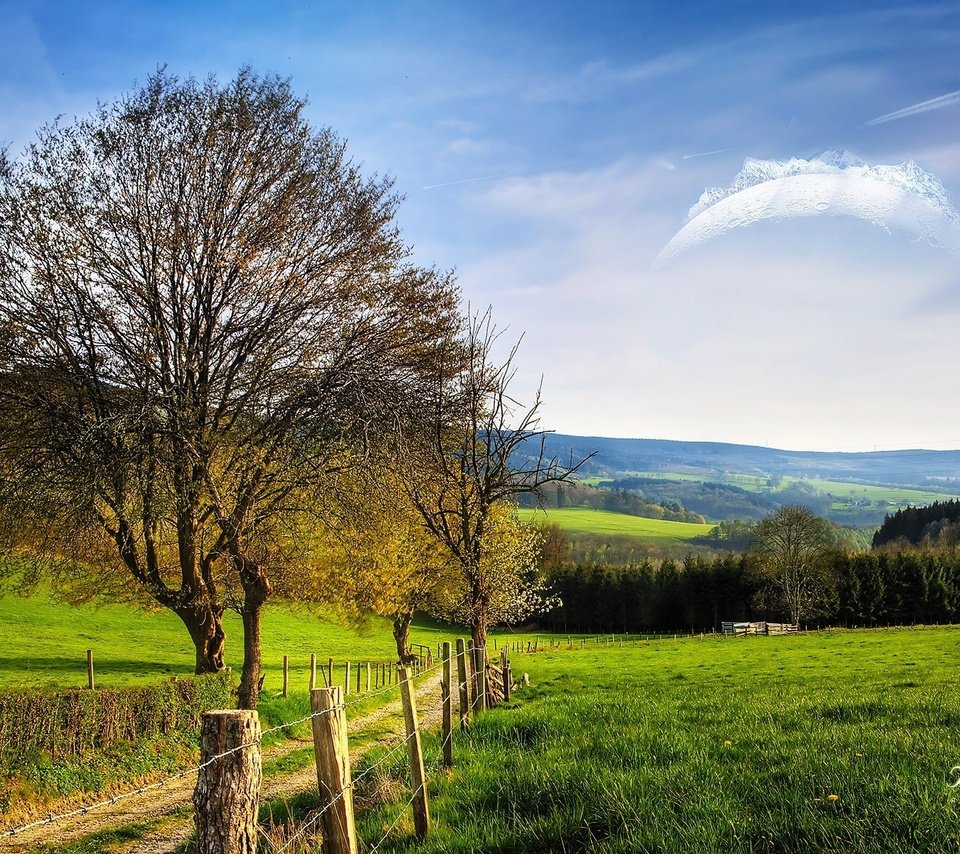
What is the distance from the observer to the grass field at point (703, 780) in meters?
5.27

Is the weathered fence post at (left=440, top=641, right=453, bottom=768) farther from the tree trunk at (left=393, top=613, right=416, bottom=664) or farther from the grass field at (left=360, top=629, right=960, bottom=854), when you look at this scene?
the tree trunk at (left=393, top=613, right=416, bottom=664)

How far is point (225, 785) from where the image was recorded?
4555mm

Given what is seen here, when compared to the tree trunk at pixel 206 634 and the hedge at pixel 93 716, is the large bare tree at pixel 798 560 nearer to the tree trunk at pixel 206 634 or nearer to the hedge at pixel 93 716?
the tree trunk at pixel 206 634

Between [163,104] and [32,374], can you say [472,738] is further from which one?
[163,104]

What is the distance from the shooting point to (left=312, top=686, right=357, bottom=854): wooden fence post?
535 cm

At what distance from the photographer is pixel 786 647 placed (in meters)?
46.4

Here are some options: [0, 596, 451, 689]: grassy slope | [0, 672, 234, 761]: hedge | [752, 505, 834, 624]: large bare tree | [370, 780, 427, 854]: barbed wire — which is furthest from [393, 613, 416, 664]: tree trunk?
[752, 505, 834, 624]: large bare tree

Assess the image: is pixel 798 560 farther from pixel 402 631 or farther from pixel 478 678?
pixel 478 678

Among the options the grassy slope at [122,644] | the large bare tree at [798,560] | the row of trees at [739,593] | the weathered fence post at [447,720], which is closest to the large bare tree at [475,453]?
the weathered fence post at [447,720]

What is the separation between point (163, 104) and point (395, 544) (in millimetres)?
17251

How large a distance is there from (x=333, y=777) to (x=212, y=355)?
1346 cm

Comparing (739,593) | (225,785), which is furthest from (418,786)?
(739,593)

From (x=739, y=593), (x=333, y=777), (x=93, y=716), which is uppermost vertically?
(x=333, y=777)

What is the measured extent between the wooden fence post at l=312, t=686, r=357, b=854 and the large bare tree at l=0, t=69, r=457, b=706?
1009cm
